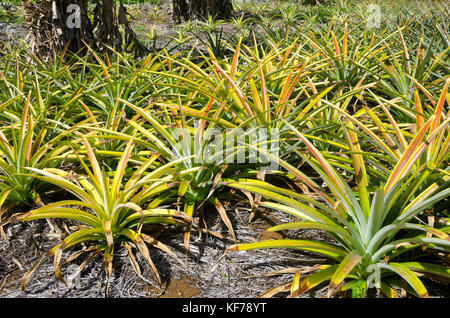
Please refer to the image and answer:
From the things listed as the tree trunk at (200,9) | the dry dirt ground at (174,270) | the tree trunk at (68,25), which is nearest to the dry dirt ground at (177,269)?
the dry dirt ground at (174,270)

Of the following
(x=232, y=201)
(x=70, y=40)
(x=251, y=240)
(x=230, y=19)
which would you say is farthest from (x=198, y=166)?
(x=230, y=19)

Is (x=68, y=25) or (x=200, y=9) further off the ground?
(x=200, y=9)

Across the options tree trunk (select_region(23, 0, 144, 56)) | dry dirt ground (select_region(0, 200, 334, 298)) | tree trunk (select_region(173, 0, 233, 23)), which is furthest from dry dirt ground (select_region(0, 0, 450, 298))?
tree trunk (select_region(173, 0, 233, 23))

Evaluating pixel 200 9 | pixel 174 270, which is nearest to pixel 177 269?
pixel 174 270

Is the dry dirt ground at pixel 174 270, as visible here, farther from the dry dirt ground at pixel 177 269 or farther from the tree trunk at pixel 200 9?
the tree trunk at pixel 200 9

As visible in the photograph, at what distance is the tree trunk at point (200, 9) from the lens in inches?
247

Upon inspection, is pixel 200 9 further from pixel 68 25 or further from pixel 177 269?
pixel 177 269

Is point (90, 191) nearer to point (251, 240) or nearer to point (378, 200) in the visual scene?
point (251, 240)

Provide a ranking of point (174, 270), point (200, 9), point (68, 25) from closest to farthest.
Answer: point (174, 270)
point (68, 25)
point (200, 9)

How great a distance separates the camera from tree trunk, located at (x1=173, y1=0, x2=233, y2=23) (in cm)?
626

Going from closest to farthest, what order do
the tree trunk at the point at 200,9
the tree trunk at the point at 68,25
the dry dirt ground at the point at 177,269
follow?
the dry dirt ground at the point at 177,269 → the tree trunk at the point at 68,25 → the tree trunk at the point at 200,9

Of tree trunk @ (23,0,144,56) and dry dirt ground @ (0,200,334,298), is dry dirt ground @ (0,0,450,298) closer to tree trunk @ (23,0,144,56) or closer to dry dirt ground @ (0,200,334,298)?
dry dirt ground @ (0,200,334,298)

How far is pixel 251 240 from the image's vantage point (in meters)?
1.50

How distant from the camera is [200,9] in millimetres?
6301
